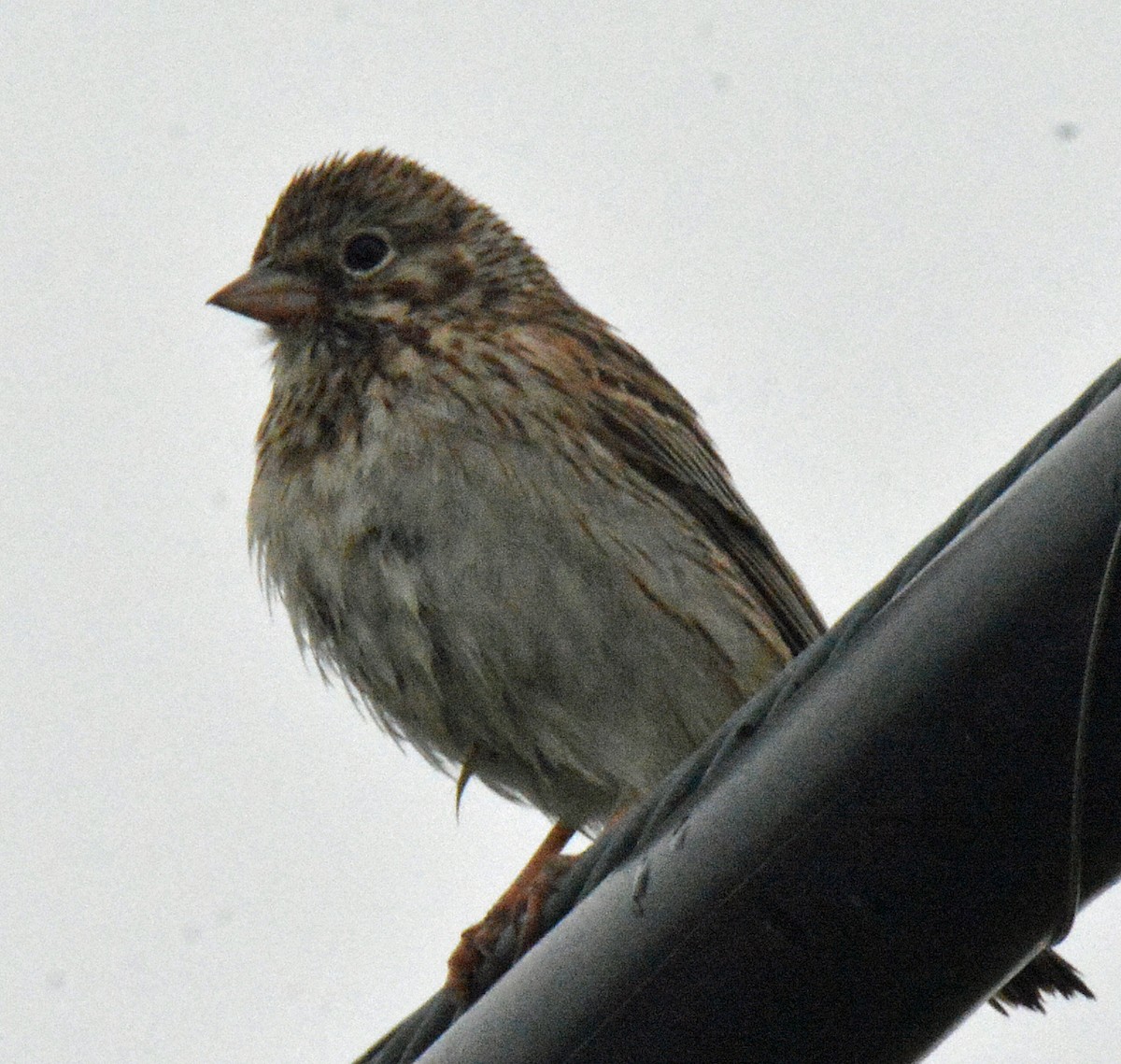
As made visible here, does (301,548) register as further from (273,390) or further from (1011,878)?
(1011,878)

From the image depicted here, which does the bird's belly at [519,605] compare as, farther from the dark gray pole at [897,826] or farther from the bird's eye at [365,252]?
the dark gray pole at [897,826]

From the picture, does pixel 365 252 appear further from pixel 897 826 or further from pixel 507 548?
pixel 897 826

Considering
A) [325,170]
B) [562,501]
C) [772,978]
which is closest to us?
[772,978]

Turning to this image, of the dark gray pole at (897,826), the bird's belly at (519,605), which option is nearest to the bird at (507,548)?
the bird's belly at (519,605)

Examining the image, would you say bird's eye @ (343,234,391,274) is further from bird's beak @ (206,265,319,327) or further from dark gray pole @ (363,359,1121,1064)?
dark gray pole @ (363,359,1121,1064)

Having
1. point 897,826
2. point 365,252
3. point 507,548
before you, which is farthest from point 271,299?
point 897,826

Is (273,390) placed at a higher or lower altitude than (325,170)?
lower

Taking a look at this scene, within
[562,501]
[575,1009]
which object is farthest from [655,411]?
[575,1009]

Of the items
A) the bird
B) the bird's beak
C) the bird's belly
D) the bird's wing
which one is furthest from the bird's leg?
the bird's beak
